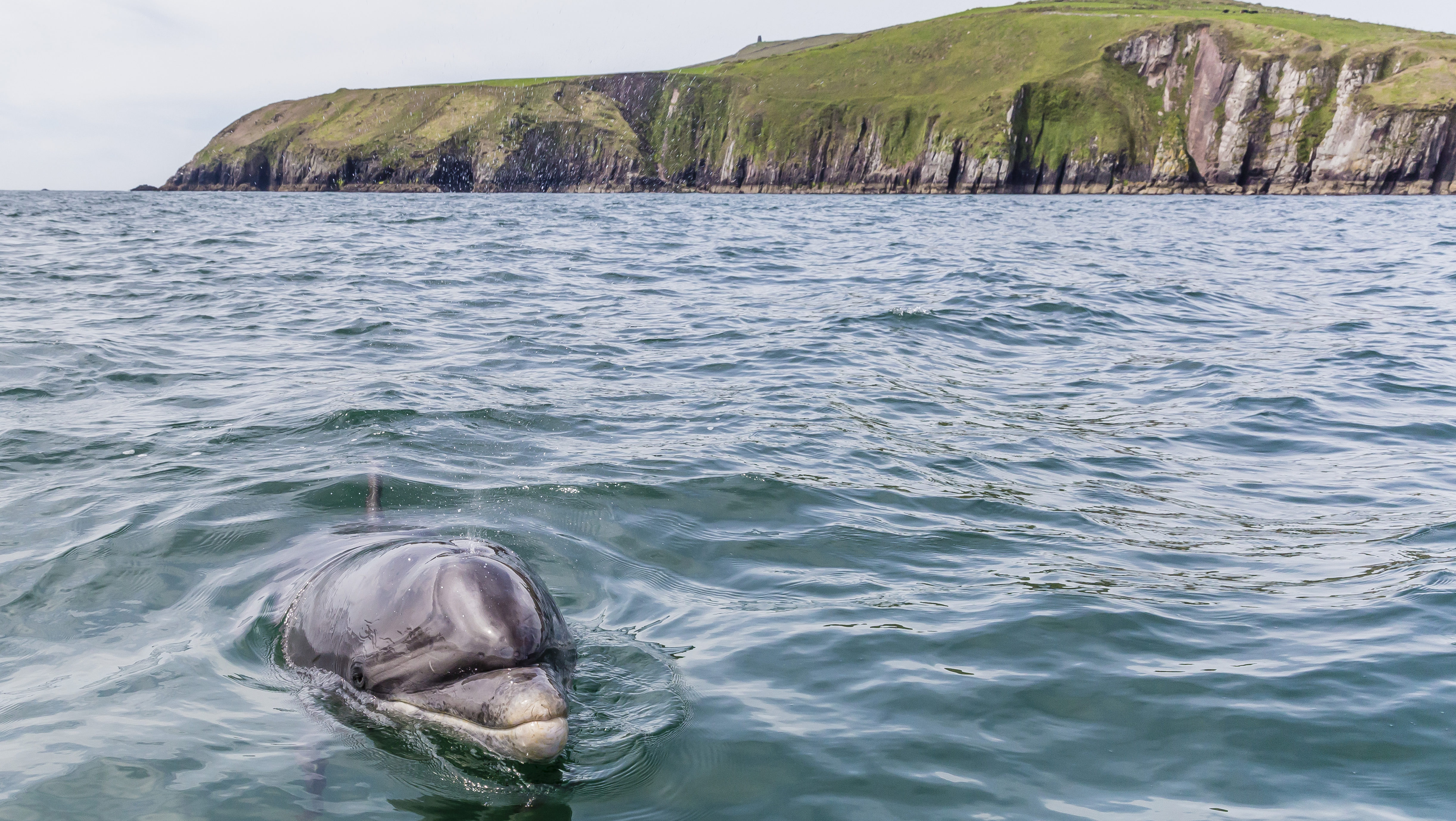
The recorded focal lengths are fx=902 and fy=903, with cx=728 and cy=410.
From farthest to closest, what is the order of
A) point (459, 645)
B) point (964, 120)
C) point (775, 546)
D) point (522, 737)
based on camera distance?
point (964, 120)
point (775, 546)
point (459, 645)
point (522, 737)

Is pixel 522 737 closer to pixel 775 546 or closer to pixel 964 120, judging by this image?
pixel 775 546

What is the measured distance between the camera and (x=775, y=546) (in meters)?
6.08

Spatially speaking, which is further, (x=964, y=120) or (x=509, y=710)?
(x=964, y=120)

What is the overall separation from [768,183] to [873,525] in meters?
134

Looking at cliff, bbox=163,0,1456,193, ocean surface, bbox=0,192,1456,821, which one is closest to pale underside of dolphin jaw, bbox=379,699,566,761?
ocean surface, bbox=0,192,1456,821

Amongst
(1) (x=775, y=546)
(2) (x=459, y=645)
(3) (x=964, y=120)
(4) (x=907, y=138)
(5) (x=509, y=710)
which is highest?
(3) (x=964, y=120)

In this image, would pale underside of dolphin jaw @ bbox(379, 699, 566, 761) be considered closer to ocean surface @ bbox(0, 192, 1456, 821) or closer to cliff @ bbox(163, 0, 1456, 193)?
ocean surface @ bbox(0, 192, 1456, 821)

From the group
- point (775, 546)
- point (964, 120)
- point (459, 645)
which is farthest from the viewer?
point (964, 120)

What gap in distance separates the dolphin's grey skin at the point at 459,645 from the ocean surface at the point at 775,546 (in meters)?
0.19

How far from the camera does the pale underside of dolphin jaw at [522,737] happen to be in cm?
326

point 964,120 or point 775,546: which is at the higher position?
point 964,120

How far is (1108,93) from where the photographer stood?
383 feet

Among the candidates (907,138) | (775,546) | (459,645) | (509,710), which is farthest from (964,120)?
(509,710)

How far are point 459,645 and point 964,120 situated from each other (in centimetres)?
12795
